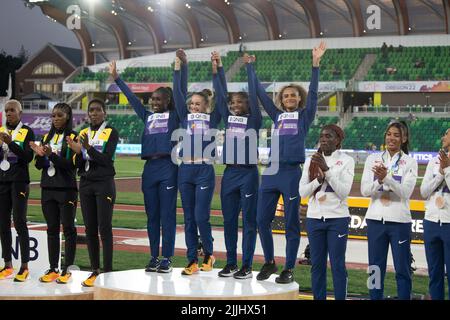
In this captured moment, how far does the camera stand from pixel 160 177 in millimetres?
7543

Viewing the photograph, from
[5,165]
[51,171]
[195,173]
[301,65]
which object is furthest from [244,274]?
[301,65]

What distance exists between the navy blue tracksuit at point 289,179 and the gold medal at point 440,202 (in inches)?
49.5

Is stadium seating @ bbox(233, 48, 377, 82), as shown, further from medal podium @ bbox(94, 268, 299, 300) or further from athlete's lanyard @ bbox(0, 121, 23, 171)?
medal podium @ bbox(94, 268, 299, 300)

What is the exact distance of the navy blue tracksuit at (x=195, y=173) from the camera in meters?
7.38

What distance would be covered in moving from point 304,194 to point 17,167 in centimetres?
315

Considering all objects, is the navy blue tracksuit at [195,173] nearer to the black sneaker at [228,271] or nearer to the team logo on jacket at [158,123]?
the team logo on jacket at [158,123]

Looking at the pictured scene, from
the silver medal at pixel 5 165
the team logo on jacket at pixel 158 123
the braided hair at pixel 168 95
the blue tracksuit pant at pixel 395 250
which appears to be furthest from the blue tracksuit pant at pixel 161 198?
the blue tracksuit pant at pixel 395 250

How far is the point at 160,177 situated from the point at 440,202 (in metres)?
2.77

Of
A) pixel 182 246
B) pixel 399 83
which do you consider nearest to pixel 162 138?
pixel 182 246

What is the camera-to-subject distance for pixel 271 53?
48.6 m

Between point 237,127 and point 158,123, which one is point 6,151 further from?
point 237,127

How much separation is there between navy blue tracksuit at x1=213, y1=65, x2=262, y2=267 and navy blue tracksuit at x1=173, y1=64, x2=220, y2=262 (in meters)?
0.17

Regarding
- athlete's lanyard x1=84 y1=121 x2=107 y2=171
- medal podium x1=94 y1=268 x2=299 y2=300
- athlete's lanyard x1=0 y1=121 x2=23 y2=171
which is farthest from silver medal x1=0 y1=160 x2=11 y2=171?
medal podium x1=94 y1=268 x2=299 y2=300
